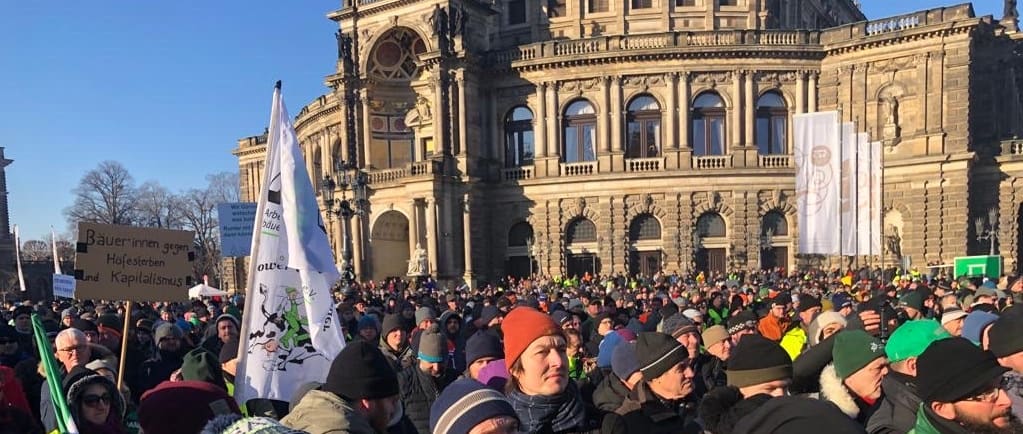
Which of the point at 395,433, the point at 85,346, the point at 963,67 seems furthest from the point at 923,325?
the point at 963,67

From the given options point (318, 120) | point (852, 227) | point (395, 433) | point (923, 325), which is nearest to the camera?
point (395, 433)

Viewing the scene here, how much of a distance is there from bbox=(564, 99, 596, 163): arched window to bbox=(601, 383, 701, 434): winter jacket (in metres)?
30.9

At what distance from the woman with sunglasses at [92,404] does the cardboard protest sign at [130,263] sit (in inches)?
63.8

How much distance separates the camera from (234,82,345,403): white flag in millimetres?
5090

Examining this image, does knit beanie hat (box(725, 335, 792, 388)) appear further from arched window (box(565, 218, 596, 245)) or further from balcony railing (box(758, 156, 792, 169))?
balcony railing (box(758, 156, 792, 169))

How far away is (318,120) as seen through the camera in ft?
142

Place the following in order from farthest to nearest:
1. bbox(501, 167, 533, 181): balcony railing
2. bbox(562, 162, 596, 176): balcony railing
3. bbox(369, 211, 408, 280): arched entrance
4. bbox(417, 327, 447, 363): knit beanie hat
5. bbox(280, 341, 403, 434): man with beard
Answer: bbox(369, 211, 408, 280): arched entrance → bbox(501, 167, 533, 181): balcony railing → bbox(562, 162, 596, 176): balcony railing → bbox(417, 327, 447, 363): knit beanie hat → bbox(280, 341, 403, 434): man with beard

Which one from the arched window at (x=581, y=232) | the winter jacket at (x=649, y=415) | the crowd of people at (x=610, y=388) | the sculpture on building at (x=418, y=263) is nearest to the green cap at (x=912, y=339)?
the crowd of people at (x=610, y=388)

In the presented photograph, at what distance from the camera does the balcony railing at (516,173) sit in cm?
3475

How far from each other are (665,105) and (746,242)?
7.56 m

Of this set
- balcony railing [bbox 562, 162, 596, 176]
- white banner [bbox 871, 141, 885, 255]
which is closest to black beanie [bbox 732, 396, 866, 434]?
white banner [bbox 871, 141, 885, 255]

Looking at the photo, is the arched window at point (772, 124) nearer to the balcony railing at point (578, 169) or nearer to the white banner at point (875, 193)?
the balcony railing at point (578, 169)

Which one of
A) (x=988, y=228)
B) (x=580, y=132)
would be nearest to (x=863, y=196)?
(x=988, y=228)

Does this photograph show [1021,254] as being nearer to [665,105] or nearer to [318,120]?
[665,105]
